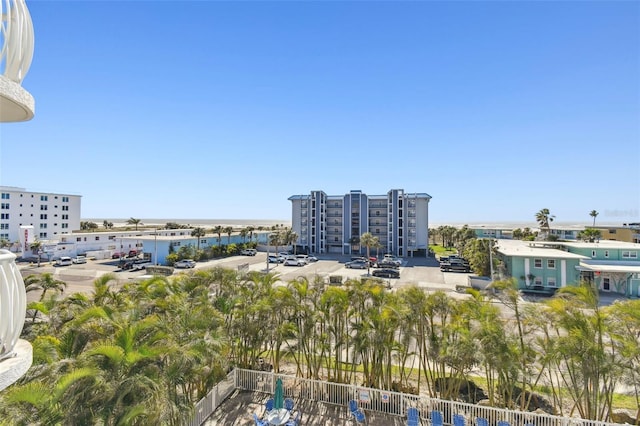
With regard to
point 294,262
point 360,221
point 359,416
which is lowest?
point 359,416

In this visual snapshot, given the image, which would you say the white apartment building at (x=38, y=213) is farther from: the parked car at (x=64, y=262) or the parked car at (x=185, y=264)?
the parked car at (x=185, y=264)

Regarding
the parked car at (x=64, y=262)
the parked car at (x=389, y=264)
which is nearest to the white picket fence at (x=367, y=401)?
the parked car at (x=389, y=264)

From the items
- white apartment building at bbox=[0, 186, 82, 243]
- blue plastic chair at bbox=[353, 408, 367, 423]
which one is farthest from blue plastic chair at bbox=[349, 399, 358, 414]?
white apartment building at bbox=[0, 186, 82, 243]

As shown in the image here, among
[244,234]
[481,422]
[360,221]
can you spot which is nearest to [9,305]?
[481,422]

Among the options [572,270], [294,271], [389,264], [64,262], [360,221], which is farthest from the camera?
[360,221]

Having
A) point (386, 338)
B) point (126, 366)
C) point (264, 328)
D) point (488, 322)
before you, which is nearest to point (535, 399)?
point (488, 322)

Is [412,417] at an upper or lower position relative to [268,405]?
upper

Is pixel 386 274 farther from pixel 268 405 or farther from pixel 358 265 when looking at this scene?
pixel 268 405
